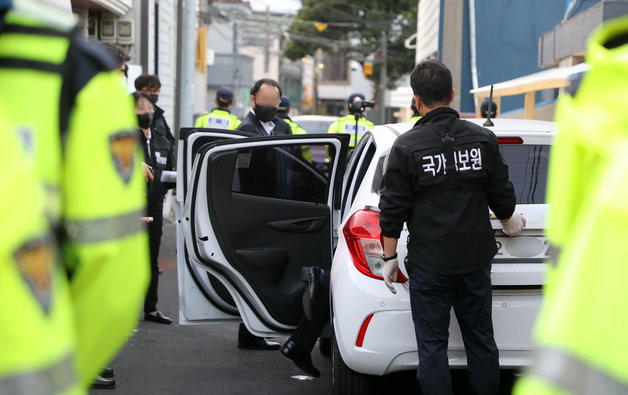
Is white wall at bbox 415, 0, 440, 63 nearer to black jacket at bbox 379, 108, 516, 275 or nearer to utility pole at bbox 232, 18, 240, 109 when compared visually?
utility pole at bbox 232, 18, 240, 109

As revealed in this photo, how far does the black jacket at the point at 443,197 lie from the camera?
4.16 m

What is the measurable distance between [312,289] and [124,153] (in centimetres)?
367

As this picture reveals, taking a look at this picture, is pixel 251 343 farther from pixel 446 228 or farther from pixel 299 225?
pixel 446 228

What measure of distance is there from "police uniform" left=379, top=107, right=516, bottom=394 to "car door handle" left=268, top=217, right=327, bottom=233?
163 cm

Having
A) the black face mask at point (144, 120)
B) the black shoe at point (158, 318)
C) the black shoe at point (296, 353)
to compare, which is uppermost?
the black face mask at point (144, 120)

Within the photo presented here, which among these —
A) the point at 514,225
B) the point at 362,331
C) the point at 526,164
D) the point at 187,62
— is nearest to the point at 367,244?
the point at 362,331

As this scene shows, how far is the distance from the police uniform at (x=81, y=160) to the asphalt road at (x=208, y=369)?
344 cm

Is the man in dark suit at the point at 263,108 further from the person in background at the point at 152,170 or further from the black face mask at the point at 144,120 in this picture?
the black face mask at the point at 144,120

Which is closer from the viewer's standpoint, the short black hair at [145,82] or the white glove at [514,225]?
the white glove at [514,225]

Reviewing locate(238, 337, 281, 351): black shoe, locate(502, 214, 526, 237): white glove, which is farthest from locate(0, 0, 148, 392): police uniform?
locate(238, 337, 281, 351): black shoe

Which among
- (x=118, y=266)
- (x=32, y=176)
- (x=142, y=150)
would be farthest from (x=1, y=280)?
(x=142, y=150)

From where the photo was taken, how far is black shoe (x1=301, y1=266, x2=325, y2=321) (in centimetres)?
534

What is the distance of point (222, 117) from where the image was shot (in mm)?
9570

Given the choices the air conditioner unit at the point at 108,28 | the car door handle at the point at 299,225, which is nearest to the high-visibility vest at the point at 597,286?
A: the car door handle at the point at 299,225
